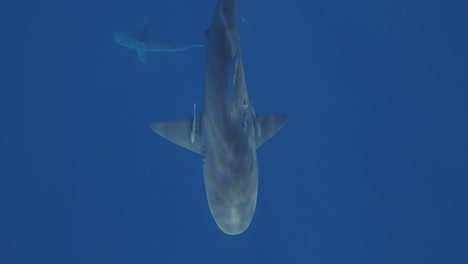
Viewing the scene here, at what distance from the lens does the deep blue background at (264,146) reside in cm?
1299

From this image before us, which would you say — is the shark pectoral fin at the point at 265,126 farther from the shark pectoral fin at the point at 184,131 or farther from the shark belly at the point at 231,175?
the shark pectoral fin at the point at 184,131

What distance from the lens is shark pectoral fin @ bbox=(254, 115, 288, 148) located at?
6.09 metres

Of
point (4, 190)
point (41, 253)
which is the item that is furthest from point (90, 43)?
point (41, 253)

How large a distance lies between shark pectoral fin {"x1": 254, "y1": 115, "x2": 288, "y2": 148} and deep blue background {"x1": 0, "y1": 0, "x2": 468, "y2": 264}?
6.31 m

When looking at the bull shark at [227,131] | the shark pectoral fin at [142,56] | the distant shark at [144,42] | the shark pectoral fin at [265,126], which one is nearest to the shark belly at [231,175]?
the bull shark at [227,131]

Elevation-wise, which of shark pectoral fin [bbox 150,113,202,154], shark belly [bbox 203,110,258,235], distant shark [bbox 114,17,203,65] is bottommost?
shark belly [bbox 203,110,258,235]

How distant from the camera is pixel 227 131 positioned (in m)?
5.34

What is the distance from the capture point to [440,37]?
49.8 feet

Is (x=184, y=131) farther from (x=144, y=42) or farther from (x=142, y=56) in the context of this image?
(x=142, y=56)

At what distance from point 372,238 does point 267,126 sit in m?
8.70

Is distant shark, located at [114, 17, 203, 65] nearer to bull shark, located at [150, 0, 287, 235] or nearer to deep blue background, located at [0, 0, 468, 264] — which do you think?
deep blue background, located at [0, 0, 468, 264]

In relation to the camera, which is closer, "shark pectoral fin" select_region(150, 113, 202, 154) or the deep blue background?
"shark pectoral fin" select_region(150, 113, 202, 154)

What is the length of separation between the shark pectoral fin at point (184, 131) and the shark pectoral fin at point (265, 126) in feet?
2.41

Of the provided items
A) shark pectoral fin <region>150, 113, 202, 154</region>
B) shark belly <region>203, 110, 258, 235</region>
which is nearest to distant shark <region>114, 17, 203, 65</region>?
shark pectoral fin <region>150, 113, 202, 154</region>
